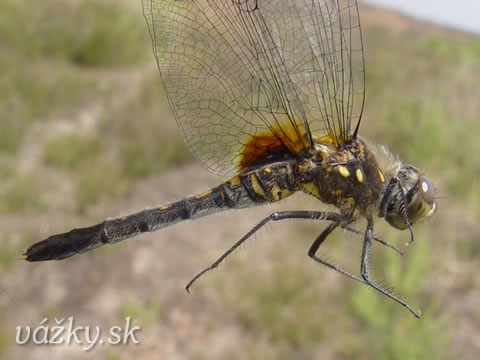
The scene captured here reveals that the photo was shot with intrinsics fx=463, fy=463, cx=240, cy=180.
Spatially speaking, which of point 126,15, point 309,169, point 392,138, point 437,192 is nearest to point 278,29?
point 309,169

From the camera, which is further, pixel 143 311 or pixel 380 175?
pixel 143 311

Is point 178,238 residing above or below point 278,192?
below

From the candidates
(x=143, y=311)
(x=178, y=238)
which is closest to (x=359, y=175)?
(x=143, y=311)

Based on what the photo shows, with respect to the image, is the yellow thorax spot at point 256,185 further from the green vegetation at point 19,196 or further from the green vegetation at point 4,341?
the green vegetation at point 19,196

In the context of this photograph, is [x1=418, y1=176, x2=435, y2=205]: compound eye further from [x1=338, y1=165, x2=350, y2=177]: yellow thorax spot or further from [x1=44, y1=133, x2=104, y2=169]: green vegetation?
[x1=44, y1=133, x2=104, y2=169]: green vegetation

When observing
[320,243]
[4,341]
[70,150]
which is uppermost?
[320,243]

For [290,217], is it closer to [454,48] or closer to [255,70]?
[255,70]
